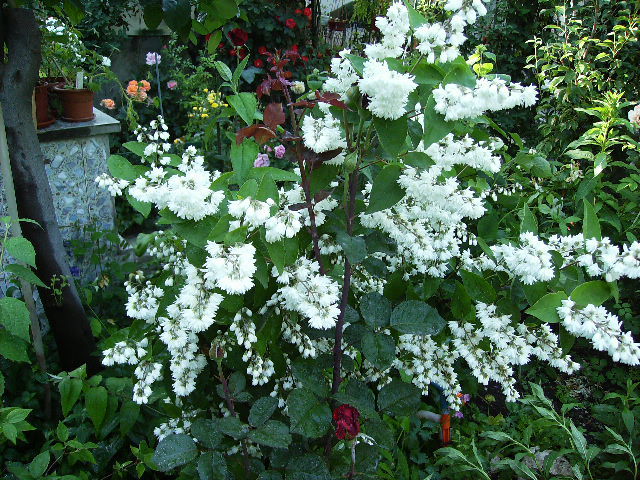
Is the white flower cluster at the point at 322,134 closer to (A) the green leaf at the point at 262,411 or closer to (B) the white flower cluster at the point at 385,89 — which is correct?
(B) the white flower cluster at the point at 385,89

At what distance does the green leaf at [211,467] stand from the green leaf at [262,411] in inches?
3.8

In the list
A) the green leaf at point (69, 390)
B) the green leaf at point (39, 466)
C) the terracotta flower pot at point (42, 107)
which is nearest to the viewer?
the green leaf at point (39, 466)

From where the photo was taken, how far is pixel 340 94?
1.16m

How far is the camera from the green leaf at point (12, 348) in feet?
5.20

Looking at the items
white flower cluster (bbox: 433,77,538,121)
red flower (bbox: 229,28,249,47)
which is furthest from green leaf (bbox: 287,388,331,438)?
red flower (bbox: 229,28,249,47)

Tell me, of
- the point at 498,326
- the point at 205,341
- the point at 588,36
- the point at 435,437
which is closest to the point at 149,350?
the point at 205,341

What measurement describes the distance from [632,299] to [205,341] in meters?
2.20

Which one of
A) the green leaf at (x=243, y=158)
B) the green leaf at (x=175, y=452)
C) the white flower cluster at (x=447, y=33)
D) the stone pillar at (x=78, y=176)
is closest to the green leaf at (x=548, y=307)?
the white flower cluster at (x=447, y=33)

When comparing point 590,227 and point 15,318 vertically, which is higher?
point 590,227

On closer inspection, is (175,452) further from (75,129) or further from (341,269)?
(75,129)

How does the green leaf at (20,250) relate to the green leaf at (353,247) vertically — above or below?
below

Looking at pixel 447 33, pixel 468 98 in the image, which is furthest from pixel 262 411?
pixel 447 33

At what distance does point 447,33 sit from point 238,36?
145 inches

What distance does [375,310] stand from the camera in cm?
121
